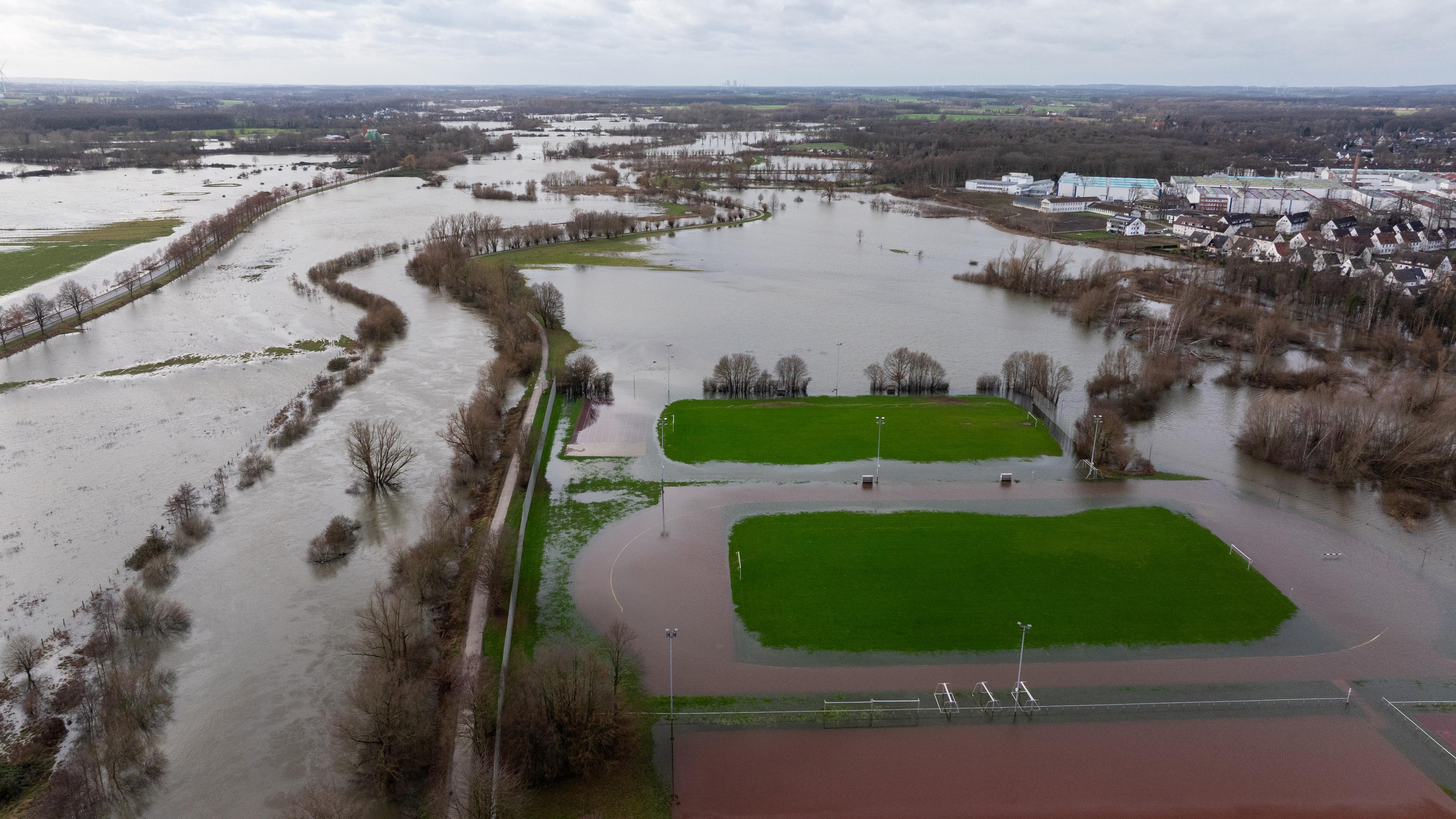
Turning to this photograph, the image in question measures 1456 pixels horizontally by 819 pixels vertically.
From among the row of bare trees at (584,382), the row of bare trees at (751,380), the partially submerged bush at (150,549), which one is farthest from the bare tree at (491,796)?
the row of bare trees at (751,380)

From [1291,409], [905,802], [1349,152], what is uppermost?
[1349,152]

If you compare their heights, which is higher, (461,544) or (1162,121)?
(1162,121)

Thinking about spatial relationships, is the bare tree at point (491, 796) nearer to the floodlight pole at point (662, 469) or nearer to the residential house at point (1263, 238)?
the floodlight pole at point (662, 469)

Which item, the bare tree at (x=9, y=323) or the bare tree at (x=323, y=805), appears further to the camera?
the bare tree at (x=9, y=323)

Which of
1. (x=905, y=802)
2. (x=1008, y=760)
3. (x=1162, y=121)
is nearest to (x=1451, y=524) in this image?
(x=1008, y=760)

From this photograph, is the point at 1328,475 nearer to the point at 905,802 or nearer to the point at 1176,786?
the point at 1176,786

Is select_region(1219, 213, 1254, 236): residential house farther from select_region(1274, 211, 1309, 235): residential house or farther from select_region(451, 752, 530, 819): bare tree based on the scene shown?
select_region(451, 752, 530, 819): bare tree
